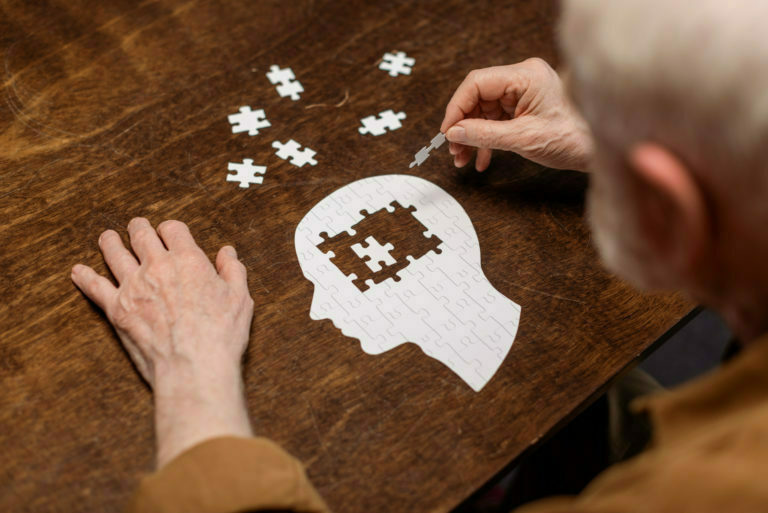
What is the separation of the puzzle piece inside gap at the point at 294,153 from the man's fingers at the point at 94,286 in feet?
1.59

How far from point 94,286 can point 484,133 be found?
0.87 m

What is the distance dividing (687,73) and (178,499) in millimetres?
900

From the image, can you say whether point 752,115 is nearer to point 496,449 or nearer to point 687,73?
point 687,73

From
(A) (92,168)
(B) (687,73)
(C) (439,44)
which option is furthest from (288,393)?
(C) (439,44)

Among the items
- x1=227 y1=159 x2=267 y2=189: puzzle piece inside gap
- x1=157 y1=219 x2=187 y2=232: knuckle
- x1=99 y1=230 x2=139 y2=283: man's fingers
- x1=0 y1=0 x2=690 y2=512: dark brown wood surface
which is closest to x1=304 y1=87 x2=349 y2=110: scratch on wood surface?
x1=0 y1=0 x2=690 y2=512: dark brown wood surface

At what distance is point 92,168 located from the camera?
4.86 ft

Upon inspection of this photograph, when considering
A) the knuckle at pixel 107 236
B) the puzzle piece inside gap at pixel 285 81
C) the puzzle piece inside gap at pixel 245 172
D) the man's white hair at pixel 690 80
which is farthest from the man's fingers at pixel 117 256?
the man's white hair at pixel 690 80

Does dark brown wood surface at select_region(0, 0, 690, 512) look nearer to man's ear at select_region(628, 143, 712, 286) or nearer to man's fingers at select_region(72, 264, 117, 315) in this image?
man's fingers at select_region(72, 264, 117, 315)

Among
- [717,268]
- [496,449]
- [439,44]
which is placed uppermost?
[717,268]

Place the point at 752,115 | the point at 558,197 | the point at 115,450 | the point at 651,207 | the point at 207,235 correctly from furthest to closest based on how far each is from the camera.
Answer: the point at 558,197
the point at 207,235
the point at 115,450
the point at 651,207
the point at 752,115

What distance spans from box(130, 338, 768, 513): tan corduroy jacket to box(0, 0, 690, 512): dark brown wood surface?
110mm

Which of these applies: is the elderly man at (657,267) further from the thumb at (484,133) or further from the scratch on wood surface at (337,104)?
the scratch on wood surface at (337,104)

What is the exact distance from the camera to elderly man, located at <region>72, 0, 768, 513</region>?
2.27 ft

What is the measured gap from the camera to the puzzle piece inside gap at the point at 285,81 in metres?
1.67
